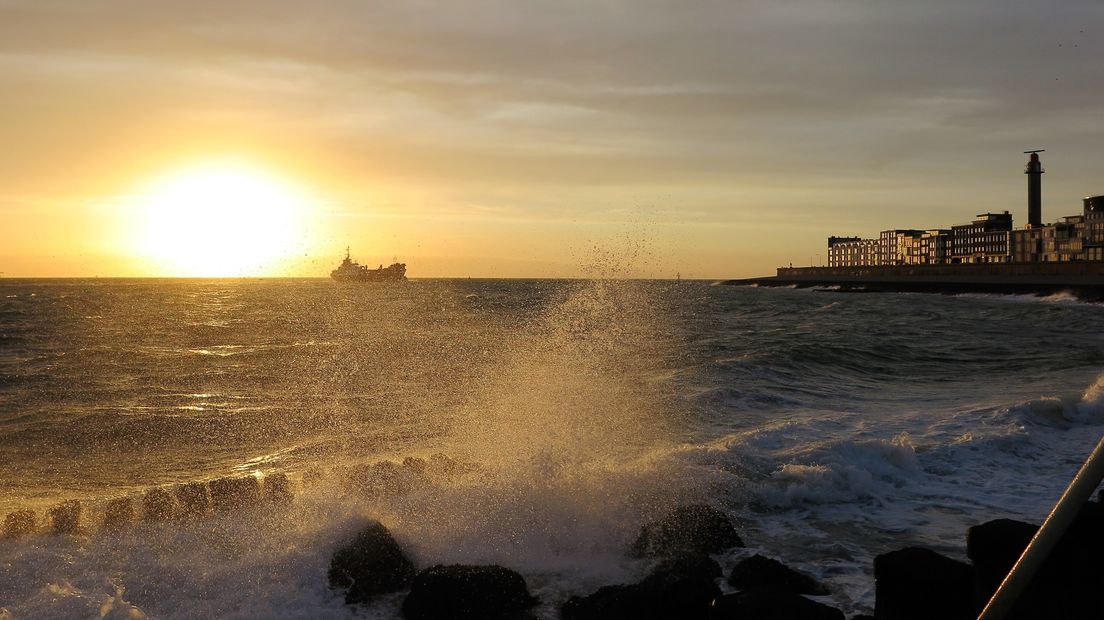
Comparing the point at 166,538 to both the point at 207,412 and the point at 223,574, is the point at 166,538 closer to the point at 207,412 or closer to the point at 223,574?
the point at 223,574

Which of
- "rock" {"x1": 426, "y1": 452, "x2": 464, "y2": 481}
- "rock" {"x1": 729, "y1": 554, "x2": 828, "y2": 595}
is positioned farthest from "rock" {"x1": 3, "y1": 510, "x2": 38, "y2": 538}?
"rock" {"x1": 729, "y1": 554, "x2": 828, "y2": 595}

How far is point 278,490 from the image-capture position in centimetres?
1105

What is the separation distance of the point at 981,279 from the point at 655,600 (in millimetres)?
111431

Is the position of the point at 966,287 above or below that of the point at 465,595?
above

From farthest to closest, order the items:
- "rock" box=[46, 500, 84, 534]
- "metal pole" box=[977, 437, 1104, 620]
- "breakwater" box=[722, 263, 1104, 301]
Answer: "breakwater" box=[722, 263, 1104, 301], "rock" box=[46, 500, 84, 534], "metal pole" box=[977, 437, 1104, 620]

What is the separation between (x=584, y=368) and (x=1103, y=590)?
21350mm

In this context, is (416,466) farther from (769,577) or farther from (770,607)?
(770,607)

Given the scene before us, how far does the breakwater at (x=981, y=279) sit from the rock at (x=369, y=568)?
75918 millimetres

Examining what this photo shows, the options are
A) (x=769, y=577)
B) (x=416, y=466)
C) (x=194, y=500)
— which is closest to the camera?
(x=769, y=577)

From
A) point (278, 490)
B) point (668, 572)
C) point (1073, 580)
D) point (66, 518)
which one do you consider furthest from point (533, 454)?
point (1073, 580)

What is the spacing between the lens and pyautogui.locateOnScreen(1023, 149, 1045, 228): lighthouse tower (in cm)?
11849

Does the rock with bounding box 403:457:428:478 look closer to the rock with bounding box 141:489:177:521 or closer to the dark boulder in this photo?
the rock with bounding box 141:489:177:521

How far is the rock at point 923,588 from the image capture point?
5.45m

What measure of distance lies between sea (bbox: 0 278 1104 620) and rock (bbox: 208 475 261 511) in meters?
0.37
